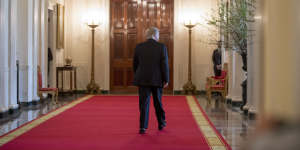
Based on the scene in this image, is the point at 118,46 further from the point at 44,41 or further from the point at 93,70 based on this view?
the point at 44,41

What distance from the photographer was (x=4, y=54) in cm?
834

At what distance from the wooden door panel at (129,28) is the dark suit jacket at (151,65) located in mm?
8628

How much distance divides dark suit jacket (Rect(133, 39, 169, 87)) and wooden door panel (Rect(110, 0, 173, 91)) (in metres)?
8.63

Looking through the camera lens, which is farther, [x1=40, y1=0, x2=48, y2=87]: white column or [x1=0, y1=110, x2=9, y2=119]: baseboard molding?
[x1=40, y1=0, x2=48, y2=87]: white column

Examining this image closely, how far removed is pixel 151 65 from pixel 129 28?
905cm

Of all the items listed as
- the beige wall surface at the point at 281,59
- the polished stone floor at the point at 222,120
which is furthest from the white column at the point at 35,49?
the beige wall surface at the point at 281,59

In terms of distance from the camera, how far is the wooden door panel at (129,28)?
14781 millimetres

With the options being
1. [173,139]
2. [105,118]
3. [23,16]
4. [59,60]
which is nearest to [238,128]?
[173,139]

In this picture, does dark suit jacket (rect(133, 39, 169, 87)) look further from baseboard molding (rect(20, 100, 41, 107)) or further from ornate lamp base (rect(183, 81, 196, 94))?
ornate lamp base (rect(183, 81, 196, 94))

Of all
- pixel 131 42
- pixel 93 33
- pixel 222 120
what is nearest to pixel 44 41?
pixel 93 33

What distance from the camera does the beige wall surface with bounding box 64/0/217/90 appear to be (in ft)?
47.8

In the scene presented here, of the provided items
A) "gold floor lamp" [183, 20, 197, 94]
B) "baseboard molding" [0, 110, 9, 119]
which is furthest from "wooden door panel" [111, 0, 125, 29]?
"baseboard molding" [0, 110, 9, 119]

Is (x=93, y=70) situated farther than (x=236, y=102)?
Yes

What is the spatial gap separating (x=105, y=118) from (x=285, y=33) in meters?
8.00
